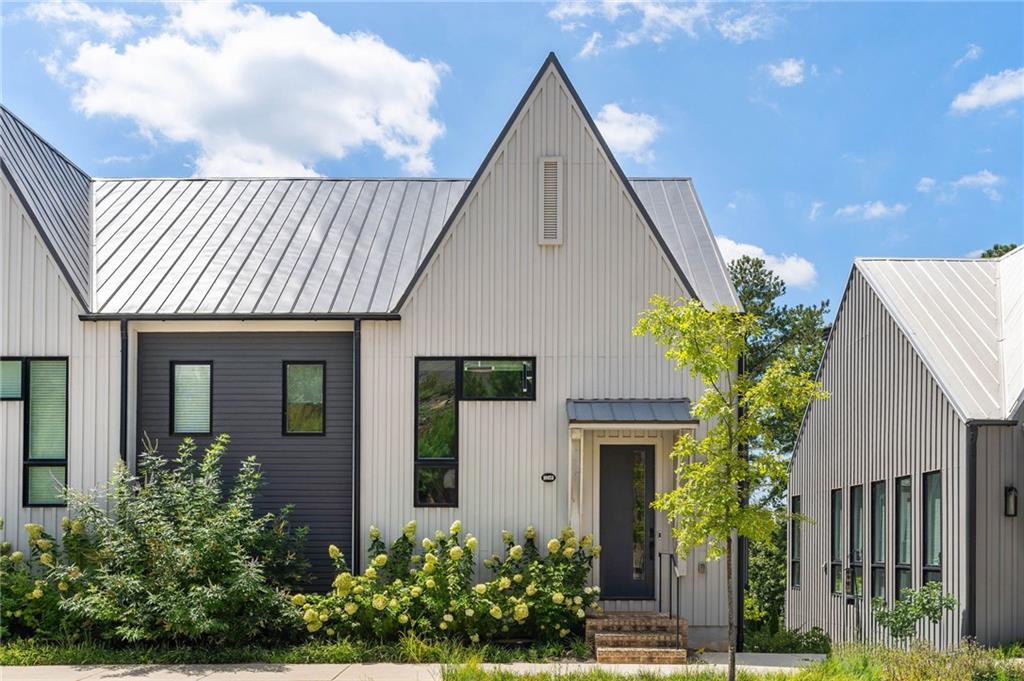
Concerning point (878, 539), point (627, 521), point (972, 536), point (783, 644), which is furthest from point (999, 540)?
point (627, 521)

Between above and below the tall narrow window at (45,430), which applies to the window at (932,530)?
below

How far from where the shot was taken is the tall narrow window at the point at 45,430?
53.4ft

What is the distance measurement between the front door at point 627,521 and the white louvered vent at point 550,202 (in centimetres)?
324

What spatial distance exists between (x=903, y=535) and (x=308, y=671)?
8.77m

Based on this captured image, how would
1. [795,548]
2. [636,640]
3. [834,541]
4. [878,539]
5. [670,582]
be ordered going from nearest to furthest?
[636,640], [670,582], [878,539], [834,541], [795,548]

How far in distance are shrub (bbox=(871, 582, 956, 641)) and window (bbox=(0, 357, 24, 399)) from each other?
1308 centimetres

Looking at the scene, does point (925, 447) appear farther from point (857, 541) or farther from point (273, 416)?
point (273, 416)

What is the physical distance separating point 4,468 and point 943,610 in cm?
1350

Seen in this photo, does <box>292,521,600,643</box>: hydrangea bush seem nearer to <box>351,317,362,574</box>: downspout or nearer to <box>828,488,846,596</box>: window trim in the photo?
<box>351,317,362,574</box>: downspout

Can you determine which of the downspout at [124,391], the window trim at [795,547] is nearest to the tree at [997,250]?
the window trim at [795,547]

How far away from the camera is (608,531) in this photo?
15.9m

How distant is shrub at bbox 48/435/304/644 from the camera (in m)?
14.1

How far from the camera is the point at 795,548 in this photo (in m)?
24.9

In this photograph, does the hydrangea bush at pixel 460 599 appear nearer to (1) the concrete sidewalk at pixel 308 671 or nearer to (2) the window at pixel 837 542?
(1) the concrete sidewalk at pixel 308 671
